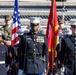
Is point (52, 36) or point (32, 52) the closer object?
point (32, 52)

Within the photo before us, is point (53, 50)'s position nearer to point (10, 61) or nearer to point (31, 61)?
point (10, 61)

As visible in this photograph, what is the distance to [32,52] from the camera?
7.39 meters

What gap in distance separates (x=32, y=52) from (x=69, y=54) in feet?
1.95

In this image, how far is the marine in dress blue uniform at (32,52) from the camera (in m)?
7.39

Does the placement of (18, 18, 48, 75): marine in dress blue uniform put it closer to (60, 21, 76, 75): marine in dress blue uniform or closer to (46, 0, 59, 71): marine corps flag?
(60, 21, 76, 75): marine in dress blue uniform

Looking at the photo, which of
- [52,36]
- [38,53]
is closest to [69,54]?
[38,53]

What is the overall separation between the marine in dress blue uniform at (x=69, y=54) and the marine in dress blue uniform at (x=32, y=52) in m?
0.29

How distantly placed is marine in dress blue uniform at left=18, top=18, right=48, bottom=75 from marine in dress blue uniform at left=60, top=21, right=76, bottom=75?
29cm

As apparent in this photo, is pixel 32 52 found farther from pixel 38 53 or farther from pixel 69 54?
pixel 69 54

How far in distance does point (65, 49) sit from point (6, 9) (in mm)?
7139

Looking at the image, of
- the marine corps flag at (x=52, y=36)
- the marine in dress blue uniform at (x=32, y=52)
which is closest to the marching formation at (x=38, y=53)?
the marine in dress blue uniform at (x=32, y=52)

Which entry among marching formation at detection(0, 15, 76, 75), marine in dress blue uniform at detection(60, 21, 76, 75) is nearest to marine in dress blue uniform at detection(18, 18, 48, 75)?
marching formation at detection(0, 15, 76, 75)

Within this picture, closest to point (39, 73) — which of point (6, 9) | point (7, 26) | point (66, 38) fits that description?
point (66, 38)

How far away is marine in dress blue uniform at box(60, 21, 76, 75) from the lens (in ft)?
24.1
